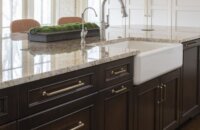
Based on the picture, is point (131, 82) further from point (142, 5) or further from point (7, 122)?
point (142, 5)

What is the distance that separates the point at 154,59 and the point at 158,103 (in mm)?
394

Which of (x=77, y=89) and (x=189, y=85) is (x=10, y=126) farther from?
(x=189, y=85)

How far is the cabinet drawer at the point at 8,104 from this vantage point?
170cm

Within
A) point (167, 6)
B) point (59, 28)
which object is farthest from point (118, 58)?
point (167, 6)

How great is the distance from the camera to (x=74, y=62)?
221 cm

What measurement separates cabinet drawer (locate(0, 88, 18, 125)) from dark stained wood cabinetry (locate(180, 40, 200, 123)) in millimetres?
Answer: 2224

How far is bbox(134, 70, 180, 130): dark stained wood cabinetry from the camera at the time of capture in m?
2.94

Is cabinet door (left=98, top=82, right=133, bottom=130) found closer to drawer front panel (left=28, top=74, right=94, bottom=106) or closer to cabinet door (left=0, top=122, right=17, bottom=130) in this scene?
drawer front panel (left=28, top=74, right=94, bottom=106)

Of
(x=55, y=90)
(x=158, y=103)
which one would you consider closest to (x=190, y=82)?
(x=158, y=103)

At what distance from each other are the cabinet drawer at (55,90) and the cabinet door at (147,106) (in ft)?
2.12

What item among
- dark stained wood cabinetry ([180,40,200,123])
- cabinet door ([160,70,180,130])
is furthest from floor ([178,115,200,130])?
cabinet door ([160,70,180,130])

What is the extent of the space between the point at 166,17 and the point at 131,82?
3236mm

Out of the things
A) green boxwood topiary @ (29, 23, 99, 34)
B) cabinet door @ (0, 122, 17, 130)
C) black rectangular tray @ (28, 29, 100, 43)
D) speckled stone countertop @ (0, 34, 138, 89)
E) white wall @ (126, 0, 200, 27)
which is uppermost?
white wall @ (126, 0, 200, 27)

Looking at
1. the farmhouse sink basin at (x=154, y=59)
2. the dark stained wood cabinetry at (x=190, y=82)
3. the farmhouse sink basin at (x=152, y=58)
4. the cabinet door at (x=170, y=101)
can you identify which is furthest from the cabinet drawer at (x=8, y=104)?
the dark stained wood cabinetry at (x=190, y=82)
